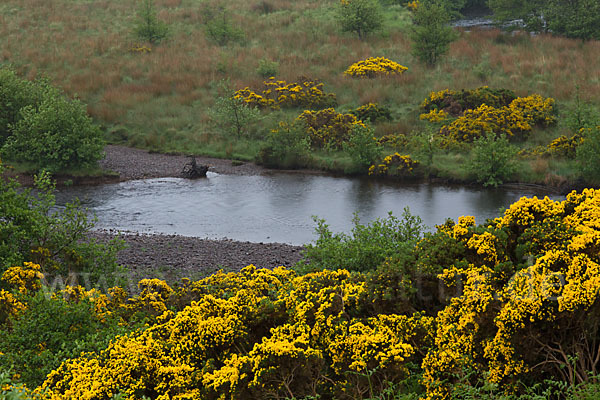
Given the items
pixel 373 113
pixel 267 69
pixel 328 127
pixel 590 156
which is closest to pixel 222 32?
pixel 267 69

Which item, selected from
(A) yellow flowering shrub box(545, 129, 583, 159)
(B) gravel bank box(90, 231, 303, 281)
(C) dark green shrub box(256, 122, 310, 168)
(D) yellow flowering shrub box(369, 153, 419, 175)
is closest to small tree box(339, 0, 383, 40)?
(C) dark green shrub box(256, 122, 310, 168)

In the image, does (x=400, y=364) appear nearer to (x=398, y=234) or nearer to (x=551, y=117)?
(x=398, y=234)

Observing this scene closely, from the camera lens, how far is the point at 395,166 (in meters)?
20.0

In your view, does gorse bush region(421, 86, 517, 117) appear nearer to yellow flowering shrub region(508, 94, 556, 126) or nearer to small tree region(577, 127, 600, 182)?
yellow flowering shrub region(508, 94, 556, 126)

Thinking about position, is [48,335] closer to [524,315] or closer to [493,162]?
[524,315]

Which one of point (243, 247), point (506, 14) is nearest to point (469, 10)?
point (506, 14)

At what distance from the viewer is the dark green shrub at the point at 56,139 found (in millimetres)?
20312

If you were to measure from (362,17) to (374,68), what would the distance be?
7.27 meters

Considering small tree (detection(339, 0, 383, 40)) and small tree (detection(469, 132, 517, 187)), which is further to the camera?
small tree (detection(339, 0, 383, 40))

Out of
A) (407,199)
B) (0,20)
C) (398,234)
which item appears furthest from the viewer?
(0,20)

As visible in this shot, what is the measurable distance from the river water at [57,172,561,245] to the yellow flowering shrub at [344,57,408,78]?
10116 mm

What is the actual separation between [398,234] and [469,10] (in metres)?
41.1

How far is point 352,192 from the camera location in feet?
61.2

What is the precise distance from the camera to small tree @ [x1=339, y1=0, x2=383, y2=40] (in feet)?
114
